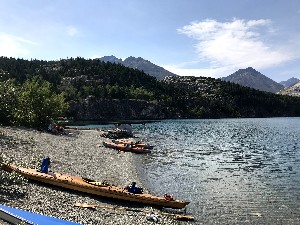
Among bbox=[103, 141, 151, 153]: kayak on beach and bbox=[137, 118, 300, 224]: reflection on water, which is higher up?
bbox=[103, 141, 151, 153]: kayak on beach

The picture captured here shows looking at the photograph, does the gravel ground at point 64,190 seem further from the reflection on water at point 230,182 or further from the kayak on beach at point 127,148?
the kayak on beach at point 127,148

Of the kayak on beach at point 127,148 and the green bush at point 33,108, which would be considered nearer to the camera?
the kayak on beach at point 127,148

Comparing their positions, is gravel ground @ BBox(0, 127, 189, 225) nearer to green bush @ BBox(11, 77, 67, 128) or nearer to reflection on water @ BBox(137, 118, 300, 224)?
reflection on water @ BBox(137, 118, 300, 224)

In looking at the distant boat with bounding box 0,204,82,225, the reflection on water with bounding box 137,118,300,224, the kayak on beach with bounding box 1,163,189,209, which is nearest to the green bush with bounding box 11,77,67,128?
the reflection on water with bounding box 137,118,300,224

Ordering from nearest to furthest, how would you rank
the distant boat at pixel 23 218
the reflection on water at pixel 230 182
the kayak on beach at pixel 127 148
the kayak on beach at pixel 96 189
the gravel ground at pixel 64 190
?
the distant boat at pixel 23 218
the gravel ground at pixel 64 190
the reflection on water at pixel 230 182
the kayak on beach at pixel 96 189
the kayak on beach at pixel 127 148

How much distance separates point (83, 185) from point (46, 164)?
195 inches

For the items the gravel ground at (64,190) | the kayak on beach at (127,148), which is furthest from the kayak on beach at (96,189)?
the kayak on beach at (127,148)

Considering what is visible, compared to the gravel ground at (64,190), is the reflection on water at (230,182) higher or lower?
lower

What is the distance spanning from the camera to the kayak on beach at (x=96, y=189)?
2895 cm

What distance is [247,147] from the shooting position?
3034 inches

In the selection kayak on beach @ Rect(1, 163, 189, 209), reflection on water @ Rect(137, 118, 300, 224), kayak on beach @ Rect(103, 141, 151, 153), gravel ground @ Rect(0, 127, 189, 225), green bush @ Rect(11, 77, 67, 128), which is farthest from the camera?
green bush @ Rect(11, 77, 67, 128)

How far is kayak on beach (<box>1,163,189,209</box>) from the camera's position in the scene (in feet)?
95.0

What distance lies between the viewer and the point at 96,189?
29641 mm

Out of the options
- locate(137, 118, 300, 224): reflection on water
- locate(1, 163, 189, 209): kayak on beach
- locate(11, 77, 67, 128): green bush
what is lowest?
locate(137, 118, 300, 224): reflection on water
